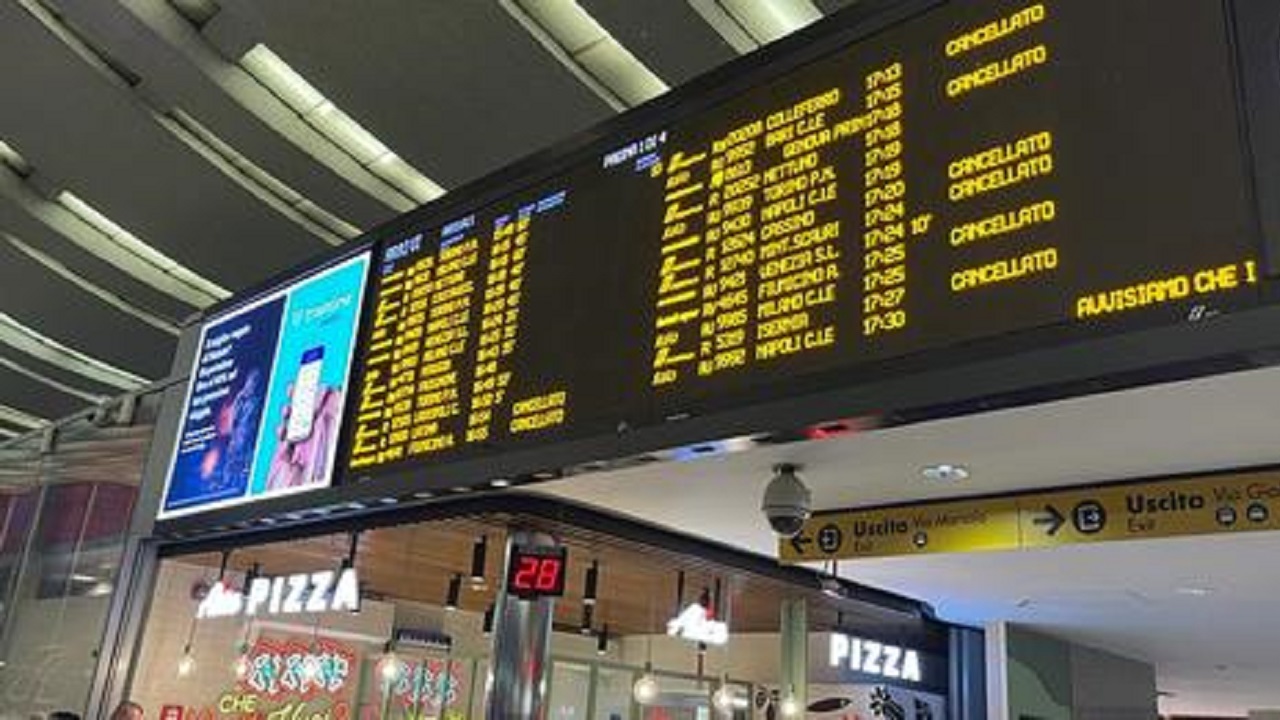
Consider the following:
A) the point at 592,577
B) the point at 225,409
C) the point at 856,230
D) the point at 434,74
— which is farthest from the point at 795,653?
the point at 434,74

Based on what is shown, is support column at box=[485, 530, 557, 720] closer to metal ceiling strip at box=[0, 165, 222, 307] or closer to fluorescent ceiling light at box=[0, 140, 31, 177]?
fluorescent ceiling light at box=[0, 140, 31, 177]

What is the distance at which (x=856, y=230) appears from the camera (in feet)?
10.7

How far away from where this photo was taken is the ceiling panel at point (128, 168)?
9820mm

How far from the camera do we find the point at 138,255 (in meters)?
13.6

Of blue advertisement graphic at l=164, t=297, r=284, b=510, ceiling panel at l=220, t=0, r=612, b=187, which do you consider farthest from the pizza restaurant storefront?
ceiling panel at l=220, t=0, r=612, b=187

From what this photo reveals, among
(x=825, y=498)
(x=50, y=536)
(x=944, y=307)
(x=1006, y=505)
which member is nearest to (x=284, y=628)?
(x=50, y=536)

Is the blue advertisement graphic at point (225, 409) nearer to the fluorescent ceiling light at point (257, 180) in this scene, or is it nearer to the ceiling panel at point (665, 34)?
the ceiling panel at point (665, 34)

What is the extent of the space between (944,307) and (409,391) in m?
2.48

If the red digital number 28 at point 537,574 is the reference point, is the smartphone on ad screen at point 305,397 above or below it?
above

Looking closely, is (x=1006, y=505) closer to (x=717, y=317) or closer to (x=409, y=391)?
(x=717, y=317)

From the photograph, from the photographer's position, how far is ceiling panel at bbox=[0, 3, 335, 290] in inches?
387

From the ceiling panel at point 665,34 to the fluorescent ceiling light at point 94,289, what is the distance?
8.37 meters

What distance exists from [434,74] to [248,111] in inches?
80.9

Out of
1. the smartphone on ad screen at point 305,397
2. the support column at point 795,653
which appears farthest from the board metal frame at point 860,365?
the support column at point 795,653
